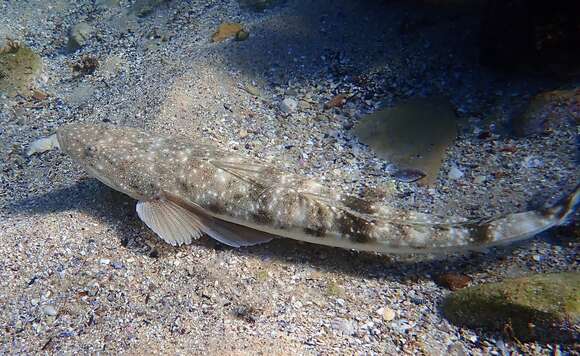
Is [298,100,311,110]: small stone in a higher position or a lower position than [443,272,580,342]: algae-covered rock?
higher

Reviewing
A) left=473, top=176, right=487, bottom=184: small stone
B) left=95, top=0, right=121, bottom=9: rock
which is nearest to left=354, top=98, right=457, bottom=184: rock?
left=473, top=176, right=487, bottom=184: small stone

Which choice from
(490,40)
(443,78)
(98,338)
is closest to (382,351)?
(98,338)

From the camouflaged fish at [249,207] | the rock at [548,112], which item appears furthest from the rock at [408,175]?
the rock at [548,112]

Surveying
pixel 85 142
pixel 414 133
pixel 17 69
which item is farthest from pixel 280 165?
pixel 17 69

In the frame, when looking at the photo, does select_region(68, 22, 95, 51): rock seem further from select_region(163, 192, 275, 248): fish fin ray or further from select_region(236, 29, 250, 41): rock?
select_region(163, 192, 275, 248): fish fin ray

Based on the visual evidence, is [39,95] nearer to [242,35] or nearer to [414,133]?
[242,35]

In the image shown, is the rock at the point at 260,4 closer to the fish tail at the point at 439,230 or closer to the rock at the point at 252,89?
the rock at the point at 252,89
